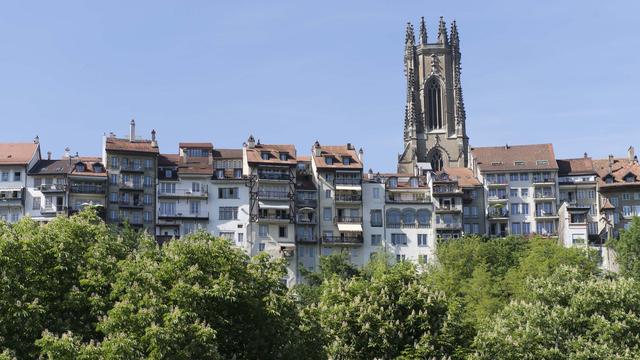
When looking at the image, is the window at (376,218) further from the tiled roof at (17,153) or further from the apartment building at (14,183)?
the tiled roof at (17,153)

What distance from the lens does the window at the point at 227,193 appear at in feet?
424

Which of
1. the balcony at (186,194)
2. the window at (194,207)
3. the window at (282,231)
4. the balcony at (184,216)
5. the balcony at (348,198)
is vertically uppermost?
the balcony at (186,194)

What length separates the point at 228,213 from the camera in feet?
423

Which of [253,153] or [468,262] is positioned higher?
[253,153]

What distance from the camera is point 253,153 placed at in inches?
5182

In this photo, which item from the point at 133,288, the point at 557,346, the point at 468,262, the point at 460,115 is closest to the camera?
the point at 133,288

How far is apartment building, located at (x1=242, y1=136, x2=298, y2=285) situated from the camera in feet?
422

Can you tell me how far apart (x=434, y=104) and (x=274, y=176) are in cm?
4873

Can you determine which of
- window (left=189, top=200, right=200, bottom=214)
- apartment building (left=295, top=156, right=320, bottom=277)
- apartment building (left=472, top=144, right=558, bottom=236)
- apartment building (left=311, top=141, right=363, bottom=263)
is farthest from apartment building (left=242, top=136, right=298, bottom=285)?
apartment building (left=472, top=144, right=558, bottom=236)

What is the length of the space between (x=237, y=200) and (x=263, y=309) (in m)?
74.3

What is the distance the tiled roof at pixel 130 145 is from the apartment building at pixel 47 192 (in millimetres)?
5464

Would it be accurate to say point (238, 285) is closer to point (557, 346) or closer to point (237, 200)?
point (557, 346)

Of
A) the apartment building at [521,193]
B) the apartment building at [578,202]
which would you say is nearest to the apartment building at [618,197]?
the apartment building at [578,202]

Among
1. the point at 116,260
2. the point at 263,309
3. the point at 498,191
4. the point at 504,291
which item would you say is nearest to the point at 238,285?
the point at 263,309
